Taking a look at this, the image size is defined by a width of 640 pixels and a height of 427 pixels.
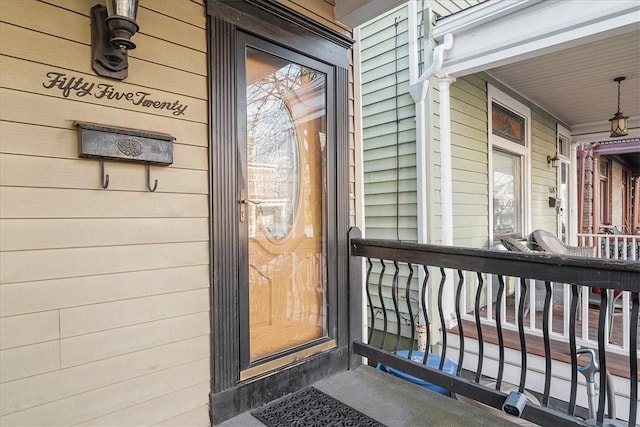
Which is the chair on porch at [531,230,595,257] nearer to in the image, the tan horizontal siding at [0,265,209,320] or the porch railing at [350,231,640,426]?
the porch railing at [350,231,640,426]

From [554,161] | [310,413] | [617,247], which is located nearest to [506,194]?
[617,247]

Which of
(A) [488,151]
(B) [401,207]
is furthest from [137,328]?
(A) [488,151]

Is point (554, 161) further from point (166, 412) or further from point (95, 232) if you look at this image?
point (95, 232)

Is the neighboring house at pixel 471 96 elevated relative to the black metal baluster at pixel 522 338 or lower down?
elevated

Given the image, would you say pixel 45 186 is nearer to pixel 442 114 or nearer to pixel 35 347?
pixel 35 347

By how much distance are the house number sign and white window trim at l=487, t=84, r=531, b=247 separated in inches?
146

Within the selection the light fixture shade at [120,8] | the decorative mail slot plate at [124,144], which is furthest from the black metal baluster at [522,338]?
the light fixture shade at [120,8]

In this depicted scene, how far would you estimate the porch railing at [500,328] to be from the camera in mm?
1483

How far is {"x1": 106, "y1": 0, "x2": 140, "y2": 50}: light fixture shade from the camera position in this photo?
4.09 feet

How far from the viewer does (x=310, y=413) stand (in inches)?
72.2

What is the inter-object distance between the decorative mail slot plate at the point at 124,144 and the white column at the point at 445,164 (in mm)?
2675

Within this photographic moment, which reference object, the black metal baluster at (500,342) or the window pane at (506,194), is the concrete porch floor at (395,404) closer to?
the black metal baluster at (500,342)

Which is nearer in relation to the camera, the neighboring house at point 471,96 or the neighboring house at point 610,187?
the neighboring house at point 471,96

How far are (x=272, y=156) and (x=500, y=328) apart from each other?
156 cm
